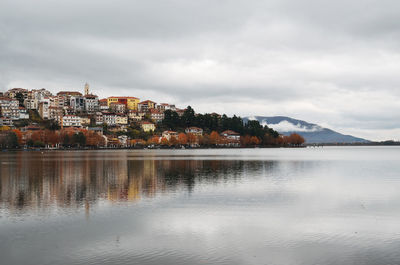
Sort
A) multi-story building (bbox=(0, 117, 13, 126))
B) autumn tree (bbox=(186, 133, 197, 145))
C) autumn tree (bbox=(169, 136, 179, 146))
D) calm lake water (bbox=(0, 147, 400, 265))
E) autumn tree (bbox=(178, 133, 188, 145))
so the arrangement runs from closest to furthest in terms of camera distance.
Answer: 1. calm lake water (bbox=(0, 147, 400, 265))
2. multi-story building (bbox=(0, 117, 13, 126))
3. autumn tree (bbox=(178, 133, 188, 145))
4. autumn tree (bbox=(186, 133, 197, 145))
5. autumn tree (bbox=(169, 136, 179, 146))

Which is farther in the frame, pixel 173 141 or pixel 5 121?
pixel 173 141

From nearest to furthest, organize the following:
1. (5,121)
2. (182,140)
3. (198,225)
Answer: (198,225)
(5,121)
(182,140)

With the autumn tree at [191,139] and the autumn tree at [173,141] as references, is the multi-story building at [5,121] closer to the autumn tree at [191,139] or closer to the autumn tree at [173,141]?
the autumn tree at [173,141]

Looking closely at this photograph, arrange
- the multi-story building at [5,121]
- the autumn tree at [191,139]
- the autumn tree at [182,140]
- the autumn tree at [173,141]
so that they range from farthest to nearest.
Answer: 1. the autumn tree at [173,141]
2. the autumn tree at [191,139]
3. the autumn tree at [182,140]
4. the multi-story building at [5,121]

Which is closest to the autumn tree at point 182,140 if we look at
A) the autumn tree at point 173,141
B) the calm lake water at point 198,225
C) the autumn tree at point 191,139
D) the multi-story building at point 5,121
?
the autumn tree at point 191,139

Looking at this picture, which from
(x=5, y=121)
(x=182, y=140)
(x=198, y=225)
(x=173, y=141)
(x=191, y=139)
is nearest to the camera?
(x=198, y=225)

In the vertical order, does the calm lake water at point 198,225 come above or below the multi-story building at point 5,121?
below

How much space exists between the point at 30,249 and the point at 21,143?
16247cm

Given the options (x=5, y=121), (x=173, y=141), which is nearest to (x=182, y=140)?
(x=173, y=141)

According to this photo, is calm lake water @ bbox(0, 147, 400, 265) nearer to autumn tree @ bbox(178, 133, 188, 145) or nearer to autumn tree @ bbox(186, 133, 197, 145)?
autumn tree @ bbox(178, 133, 188, 145)

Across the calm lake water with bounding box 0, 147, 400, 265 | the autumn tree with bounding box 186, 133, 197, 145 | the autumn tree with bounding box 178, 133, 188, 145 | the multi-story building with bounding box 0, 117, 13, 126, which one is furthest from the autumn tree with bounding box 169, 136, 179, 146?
the calm lake water with bounding box 0, 147, 400, 265

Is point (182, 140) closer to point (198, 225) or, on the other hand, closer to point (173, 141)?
point (173, 141)

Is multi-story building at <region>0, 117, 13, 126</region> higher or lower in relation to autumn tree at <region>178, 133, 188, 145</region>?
higher

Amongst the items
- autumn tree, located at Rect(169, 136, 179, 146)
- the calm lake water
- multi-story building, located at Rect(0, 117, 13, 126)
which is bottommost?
the calm lake water
